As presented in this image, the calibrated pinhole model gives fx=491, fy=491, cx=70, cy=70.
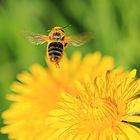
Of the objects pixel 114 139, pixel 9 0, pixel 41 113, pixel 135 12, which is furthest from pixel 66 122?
pixel 9 0

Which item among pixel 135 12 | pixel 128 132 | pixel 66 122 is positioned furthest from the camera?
pixel 135 12

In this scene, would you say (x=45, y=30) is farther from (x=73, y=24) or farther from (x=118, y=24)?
(x=118, y=24)

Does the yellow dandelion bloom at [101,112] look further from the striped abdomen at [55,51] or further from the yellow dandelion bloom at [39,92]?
the yellow dandelion bloom at [39,92]

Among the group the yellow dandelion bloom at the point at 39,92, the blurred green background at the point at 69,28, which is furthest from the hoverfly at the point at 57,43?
the blurred green background at the point at 69,28

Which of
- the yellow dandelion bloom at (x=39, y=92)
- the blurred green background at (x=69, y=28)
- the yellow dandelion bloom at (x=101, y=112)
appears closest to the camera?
the yellow dandelion bloom at (x=101, y=112)

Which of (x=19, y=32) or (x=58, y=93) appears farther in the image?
(x=19, y=32)

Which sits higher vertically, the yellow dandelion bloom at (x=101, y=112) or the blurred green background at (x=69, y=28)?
the blurred green background at (x=69, y=28)
